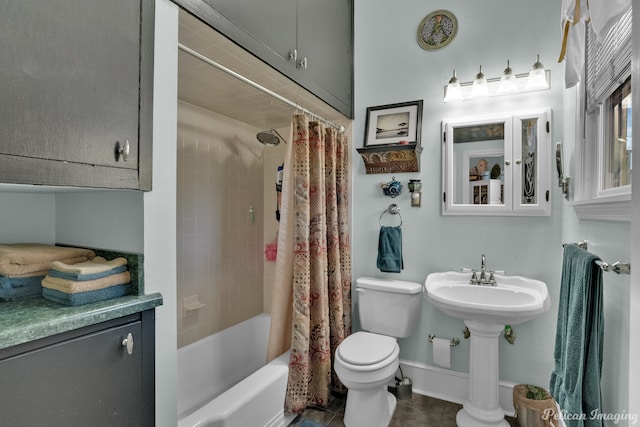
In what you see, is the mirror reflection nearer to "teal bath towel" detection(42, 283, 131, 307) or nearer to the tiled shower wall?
the tiled shower wall

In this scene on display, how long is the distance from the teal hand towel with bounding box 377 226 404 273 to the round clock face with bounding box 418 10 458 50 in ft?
4.24

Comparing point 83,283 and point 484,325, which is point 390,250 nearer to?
point 484,325

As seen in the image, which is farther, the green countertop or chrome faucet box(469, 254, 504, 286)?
chrome faucet box(469, 254, 504, 286)

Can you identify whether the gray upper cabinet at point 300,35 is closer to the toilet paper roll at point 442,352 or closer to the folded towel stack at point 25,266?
the folded towel stack at point 25,266

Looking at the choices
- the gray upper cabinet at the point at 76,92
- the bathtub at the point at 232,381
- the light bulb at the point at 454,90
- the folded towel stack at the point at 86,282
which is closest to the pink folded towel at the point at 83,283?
the folded towel stack at the point at 86,282

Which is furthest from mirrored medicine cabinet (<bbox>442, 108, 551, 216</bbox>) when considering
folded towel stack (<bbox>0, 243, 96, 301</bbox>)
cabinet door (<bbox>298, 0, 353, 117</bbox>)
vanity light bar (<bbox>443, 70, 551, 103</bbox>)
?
folded towel stack (<bbox>0, 243, 96, 301</bbox>)

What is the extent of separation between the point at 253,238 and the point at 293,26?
66.9 inches

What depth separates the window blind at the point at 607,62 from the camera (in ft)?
3.24

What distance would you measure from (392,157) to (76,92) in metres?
1.81

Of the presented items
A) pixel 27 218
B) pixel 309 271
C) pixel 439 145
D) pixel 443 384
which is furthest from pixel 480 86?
pixel 27 218

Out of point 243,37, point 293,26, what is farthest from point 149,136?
point 293,26

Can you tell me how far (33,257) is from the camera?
1.16 m

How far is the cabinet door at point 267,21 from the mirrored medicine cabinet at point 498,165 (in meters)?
1.15

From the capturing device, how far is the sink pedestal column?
71.6 inches
